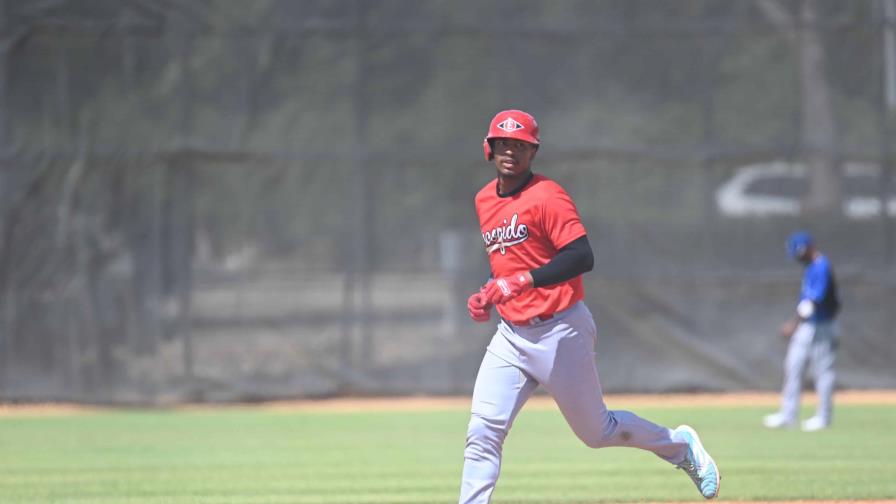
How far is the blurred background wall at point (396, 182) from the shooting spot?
16125mm

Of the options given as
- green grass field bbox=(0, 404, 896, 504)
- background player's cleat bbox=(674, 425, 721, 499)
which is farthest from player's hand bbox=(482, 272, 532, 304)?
green grass field bbox=(0, 404, 896, 504)

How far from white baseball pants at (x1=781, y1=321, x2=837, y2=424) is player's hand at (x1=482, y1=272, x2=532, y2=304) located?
7306 millimetres

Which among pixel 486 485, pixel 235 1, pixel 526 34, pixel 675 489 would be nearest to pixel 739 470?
pixel 675 489

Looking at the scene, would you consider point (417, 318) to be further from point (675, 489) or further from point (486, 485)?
point (486, 485)

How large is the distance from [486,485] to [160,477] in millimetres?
4212

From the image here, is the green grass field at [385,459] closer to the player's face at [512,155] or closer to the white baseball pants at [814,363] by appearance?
the white baseball pants at [814,363]

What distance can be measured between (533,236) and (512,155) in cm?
39

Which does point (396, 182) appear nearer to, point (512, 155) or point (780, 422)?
point (780, 422)

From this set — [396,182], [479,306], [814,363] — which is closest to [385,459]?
[814,363]

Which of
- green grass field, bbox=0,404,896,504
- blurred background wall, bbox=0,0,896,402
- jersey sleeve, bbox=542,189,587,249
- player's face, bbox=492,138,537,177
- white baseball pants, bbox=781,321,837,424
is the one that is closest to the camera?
jersey sleeve, bbox=542,189,587,249

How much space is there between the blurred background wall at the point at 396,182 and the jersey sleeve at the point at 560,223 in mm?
9977

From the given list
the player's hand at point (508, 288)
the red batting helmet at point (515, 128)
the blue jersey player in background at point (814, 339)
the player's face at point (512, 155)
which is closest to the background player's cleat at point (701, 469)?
the player's hand at point (508, 288)

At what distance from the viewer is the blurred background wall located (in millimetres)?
16125

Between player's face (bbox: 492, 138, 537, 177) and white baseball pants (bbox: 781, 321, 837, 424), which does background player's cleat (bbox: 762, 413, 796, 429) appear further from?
player's face (bbox: 492, 138, 537, 177)
